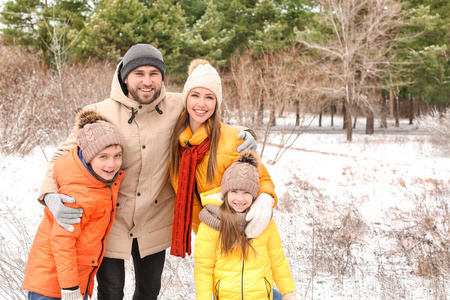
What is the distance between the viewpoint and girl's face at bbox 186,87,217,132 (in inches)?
87.2

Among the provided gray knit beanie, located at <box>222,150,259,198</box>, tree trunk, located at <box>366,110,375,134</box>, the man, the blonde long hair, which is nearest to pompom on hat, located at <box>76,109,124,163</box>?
the man

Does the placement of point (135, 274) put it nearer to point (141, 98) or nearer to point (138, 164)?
point (138, 164)

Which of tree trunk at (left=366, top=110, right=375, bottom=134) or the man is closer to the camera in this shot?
the man

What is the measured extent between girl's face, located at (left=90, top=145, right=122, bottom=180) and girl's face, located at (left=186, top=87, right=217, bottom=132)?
503 mm

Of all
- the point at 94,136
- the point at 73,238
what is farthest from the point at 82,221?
the point at 94,136

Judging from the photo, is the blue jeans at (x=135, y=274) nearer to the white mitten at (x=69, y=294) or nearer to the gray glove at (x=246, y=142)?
the white mitten at (x=69, y=294)

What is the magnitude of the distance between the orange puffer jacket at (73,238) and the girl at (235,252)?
58 centimetres

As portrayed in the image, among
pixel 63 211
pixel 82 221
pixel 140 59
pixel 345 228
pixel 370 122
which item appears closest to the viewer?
pixel 63 211

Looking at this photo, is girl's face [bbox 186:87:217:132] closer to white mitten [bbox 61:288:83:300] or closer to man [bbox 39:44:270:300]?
man [bbox 39:44:270:300]

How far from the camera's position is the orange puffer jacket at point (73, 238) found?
191cm

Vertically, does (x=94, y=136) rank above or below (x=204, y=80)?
below

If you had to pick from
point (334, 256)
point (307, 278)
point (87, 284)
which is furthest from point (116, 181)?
point (334, 256)

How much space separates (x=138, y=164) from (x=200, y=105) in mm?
552

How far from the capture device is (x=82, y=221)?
78.1 inches
